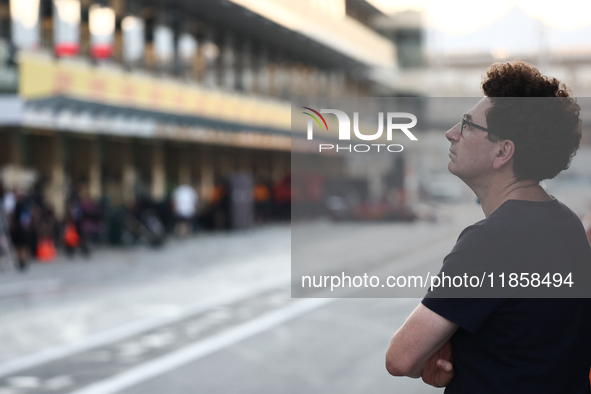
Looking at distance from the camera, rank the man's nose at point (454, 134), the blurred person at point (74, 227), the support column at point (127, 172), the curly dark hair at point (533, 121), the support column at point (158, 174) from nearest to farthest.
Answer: the curly dark hair at point (533, 121)
the man's nose at point (454, 134)
the blurred person at point (74, 227)
the support column at point (127, 172)
the support column at point (158, 174)

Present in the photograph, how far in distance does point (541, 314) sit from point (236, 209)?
24.2m

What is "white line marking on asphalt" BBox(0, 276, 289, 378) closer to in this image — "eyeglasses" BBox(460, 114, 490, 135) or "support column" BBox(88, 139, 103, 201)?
"eyeglasses" BBox(460, 114, 490, 135)

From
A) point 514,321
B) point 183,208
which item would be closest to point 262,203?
point 183,208

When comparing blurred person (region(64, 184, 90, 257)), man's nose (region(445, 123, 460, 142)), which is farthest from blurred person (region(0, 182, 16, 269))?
man's nose (region(445, 123, 460, 142))

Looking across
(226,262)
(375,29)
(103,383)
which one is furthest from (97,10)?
(375,29)

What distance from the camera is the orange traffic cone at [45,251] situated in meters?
17.2

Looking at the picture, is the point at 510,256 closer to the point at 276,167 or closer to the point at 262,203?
the point at 262,203

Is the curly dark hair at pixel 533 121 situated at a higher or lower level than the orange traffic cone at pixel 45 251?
higher

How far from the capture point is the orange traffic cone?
1719 centimetres

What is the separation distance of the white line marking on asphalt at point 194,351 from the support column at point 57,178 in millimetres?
12497

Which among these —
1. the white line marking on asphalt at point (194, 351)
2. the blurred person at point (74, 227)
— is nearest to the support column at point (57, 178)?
the blurred person at point (74, 227)

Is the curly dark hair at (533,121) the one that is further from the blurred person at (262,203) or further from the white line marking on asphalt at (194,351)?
the blurred person at (262,203)

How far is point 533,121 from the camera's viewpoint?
193 centimetres

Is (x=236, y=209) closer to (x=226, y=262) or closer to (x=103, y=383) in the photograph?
(x=226, y=262)
